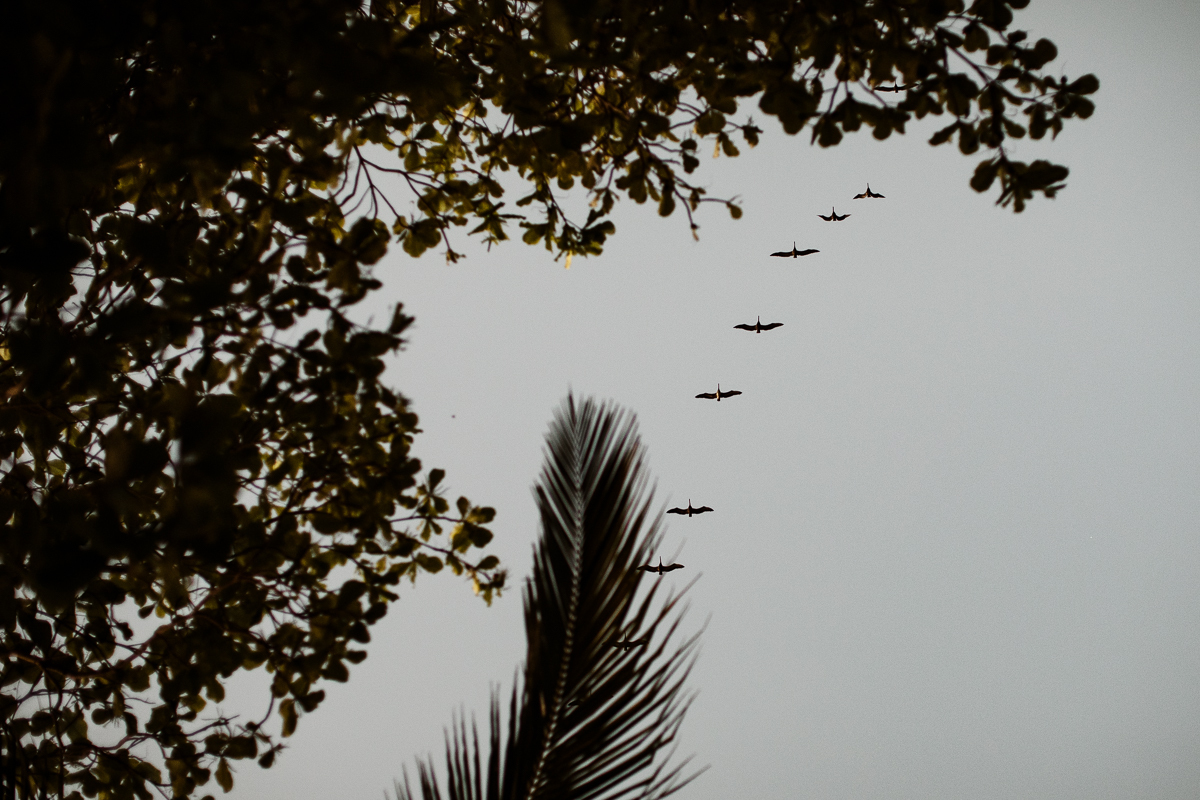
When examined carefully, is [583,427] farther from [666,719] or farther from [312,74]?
[312,74]

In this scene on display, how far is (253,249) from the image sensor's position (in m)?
1.71

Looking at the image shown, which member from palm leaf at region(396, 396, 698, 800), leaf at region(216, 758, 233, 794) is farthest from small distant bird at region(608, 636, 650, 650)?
leaf at region(216, 758, 233, 794)

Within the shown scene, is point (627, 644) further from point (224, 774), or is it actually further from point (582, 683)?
point (224, 774)

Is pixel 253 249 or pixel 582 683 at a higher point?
pixel 253 249

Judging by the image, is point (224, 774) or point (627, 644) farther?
point (224, 774)

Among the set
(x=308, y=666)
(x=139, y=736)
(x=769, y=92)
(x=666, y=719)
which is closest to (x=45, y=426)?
(x=139, y=736)

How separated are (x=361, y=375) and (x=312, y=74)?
82 centimetres

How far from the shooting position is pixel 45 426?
246 cm

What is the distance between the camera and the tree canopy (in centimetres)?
128

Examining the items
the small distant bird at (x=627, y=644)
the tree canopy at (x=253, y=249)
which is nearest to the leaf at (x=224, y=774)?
the tree canopy at (x=253, y=249)

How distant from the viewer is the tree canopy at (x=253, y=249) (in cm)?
128

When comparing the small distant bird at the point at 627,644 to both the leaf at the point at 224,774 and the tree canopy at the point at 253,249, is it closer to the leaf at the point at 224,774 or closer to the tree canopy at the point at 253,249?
the tree canopy at the point at 253,249

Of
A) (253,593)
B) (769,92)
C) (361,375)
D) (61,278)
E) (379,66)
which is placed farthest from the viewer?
(253,593)

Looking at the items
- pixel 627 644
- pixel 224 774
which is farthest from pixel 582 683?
pixel 224 774
